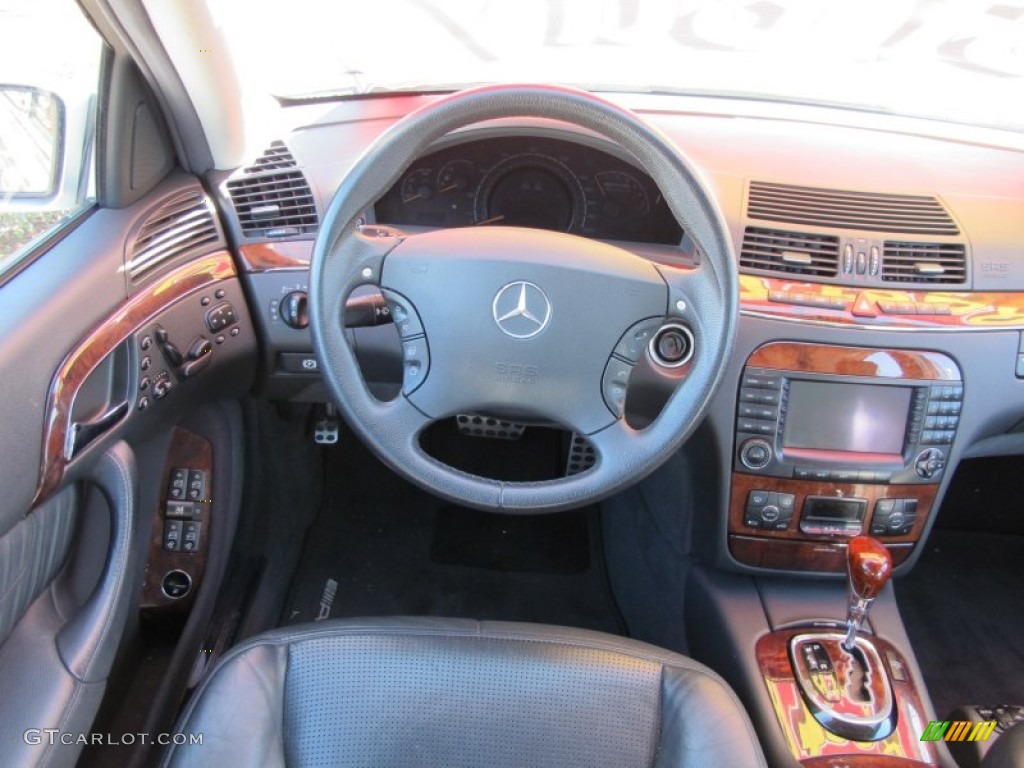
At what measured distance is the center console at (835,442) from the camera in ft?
4.88

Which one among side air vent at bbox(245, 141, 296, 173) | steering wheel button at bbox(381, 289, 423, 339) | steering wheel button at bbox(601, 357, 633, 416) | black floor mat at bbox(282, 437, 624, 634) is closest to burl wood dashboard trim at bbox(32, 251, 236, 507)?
side air vent at bbox(245, 141, 296, 173)

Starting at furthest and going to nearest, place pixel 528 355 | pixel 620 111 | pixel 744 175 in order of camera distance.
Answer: pixel 744 175 → pixel 528 355 → pixel 620 111

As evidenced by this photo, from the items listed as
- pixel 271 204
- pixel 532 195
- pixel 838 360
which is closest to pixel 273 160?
pixel 271 204

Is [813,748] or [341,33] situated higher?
[341,33]

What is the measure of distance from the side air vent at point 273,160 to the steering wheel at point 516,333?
0.46 metres

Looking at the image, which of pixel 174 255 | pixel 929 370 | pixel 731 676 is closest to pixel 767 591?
pixel 731 676

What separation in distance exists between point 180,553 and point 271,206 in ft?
2.44

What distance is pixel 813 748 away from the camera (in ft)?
4.23

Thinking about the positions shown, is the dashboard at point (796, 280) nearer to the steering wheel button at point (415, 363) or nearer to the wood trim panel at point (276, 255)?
the wood trim panel at point (276, 255)

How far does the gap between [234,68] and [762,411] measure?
1130 mm

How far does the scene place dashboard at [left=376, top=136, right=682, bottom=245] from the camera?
1626 mm

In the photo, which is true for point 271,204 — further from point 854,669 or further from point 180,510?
point 854,669

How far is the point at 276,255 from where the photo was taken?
1.56 meters

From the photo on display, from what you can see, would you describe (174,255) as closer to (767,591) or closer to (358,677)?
(358,677)
